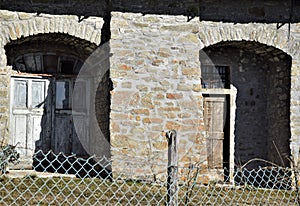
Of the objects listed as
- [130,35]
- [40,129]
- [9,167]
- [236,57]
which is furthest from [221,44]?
[9,167]

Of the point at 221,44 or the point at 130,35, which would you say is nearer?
the point at 130,35

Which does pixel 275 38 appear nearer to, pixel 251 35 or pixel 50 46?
pixel 251 35

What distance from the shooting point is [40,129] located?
8547mm

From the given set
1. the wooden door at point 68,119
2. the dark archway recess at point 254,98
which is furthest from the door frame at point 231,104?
the wooden door at point 68,119

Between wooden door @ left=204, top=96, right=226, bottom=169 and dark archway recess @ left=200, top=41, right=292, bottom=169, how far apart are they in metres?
0.23

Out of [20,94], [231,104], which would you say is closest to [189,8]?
[231,104]

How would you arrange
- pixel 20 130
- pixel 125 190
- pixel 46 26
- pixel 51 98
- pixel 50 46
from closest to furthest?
pixel 125 190
pixel 46 26
pixel 20 130
pixel 50 46
pixel 51 98

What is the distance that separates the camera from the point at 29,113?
8.45m

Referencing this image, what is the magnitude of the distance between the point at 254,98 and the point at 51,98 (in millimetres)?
4028

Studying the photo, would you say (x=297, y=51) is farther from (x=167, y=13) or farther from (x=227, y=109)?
(x=167, y=13)

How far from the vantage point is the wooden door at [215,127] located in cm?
872

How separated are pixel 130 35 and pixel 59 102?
2.35m

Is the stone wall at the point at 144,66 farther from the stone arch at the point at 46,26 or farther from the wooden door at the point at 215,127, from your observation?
the wooden door at the point at 215,127

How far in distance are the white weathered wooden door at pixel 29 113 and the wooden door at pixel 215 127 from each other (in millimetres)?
3114
